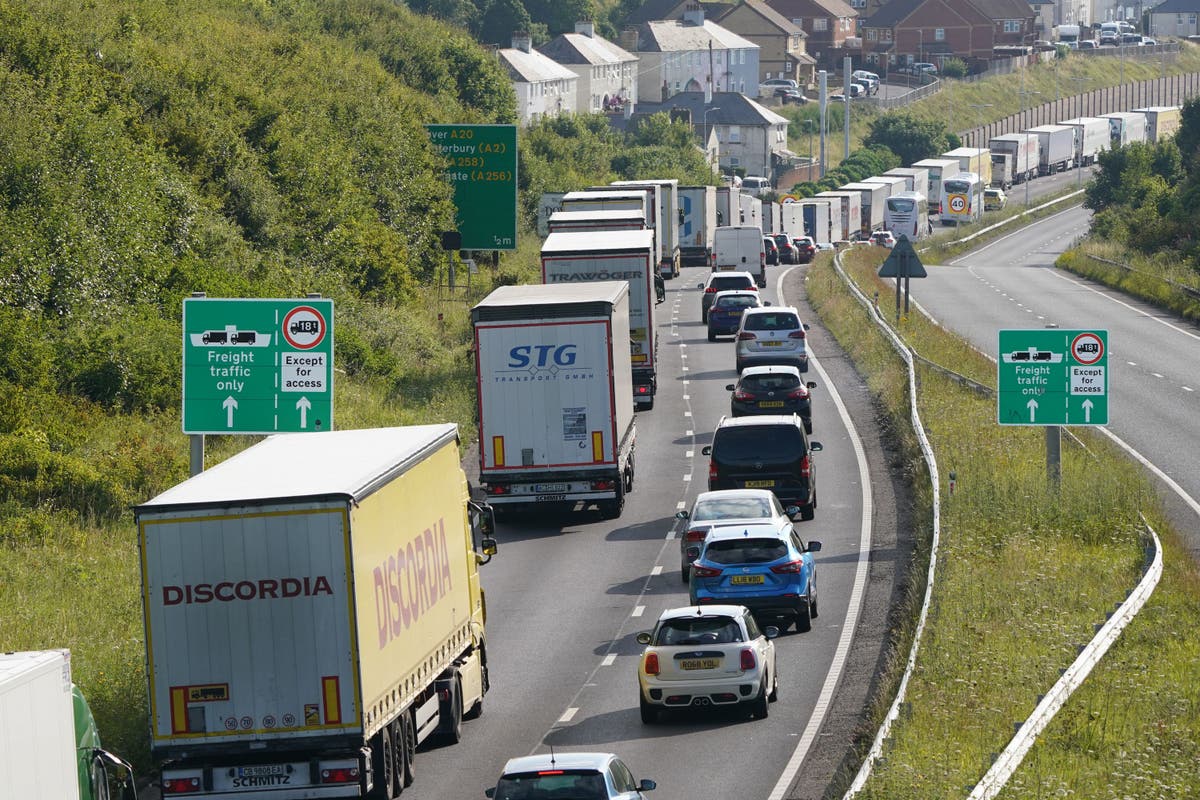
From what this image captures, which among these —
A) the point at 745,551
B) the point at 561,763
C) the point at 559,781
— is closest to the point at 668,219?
the point at 745,551

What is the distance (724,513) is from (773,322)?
69.0 ft

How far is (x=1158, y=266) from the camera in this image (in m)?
76.1

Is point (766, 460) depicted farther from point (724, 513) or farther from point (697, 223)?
point (697, 223)

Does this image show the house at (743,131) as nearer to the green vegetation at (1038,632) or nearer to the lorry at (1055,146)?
the lorry at (1055,146)

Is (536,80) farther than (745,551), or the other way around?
(536,80)

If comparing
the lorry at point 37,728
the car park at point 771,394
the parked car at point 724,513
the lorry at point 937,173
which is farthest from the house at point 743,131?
the lorry at point 37,728

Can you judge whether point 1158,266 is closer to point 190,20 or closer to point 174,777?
point 190,20

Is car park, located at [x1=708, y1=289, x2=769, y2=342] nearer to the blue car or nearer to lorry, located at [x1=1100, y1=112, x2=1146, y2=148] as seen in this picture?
the blue car

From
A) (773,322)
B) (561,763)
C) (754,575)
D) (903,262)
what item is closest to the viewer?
(561,763)

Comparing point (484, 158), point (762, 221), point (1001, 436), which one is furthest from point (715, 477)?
point (762, 221)

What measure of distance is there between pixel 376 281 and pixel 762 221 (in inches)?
2007

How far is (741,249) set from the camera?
7206 cm

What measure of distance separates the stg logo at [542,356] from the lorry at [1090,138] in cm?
13214

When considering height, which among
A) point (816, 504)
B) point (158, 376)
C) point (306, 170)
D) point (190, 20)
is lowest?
point (816, 504)
